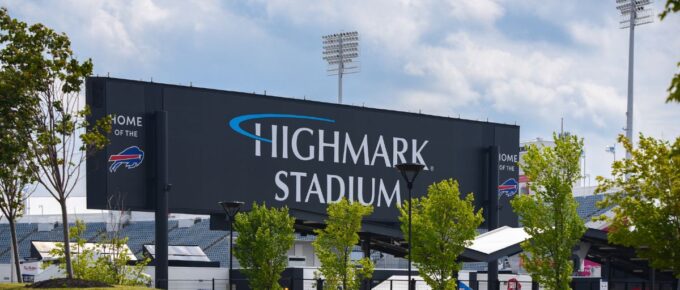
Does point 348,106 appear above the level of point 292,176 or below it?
above

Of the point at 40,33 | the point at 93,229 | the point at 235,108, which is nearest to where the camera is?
the point at 40,33

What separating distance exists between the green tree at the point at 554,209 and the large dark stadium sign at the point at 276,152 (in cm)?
902

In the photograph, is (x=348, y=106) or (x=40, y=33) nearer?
(x=40, y=33)

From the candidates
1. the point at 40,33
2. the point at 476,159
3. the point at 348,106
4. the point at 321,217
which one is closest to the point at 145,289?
the point at 40,33

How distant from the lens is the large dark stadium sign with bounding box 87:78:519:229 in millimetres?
47500

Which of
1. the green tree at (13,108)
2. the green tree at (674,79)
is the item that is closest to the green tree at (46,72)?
the green tree at (13,108)

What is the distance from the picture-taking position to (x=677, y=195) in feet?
105

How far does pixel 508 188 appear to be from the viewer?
60.8 meters

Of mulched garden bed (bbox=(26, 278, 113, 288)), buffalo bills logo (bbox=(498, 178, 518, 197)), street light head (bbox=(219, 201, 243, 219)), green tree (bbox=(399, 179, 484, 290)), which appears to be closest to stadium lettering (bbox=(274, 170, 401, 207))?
buffalo bills logo (bbox=(498, 178, 518, 197))

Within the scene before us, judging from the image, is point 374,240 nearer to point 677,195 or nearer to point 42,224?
point 677,195

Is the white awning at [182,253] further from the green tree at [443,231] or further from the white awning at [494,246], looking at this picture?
the green tree at [443,231]

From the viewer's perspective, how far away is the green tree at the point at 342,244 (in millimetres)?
45312

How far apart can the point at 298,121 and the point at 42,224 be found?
84.7 m

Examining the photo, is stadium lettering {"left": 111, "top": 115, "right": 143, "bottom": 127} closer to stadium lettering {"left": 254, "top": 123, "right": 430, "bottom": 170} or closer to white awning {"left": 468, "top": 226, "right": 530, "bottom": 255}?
stadium lettering {"left": 254, "top": 123, "right": 430, "bottom": 170}
